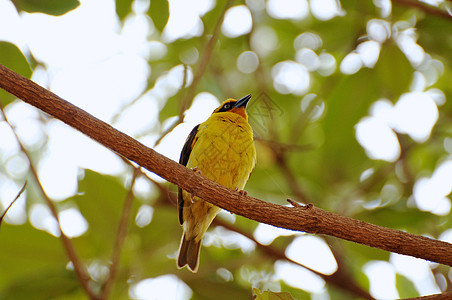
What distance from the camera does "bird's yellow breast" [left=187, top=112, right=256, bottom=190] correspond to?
12.2ft

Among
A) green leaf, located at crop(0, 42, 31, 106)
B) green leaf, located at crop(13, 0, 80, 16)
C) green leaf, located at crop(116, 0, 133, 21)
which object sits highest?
green leaf, located at crop(13, 0, 80, 16)

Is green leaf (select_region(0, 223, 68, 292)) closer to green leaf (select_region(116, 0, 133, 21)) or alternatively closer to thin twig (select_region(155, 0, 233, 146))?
thin twig (select_region(155, 0, 233, 146))

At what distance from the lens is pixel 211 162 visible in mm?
3783

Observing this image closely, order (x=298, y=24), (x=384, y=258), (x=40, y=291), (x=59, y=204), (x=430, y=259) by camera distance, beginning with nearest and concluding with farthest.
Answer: (x=430, y=259), (x=40, y=291), (x=384, y=258), (x=59, y=204), (x=298, y=24)

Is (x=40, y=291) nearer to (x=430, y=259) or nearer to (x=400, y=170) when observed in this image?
(x=430, y=259)

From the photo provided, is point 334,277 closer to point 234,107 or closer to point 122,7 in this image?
point 234,107

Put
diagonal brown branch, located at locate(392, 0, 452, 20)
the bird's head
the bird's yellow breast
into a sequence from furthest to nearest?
the bird's head, the bird's yellow breast, diagonal brown branch, located at locate(392, 0, 452, 20)

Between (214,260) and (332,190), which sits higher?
(332,190)

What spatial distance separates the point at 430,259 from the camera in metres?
2.28

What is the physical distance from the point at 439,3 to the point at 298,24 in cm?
117

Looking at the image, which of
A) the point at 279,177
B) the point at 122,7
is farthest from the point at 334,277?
the point at 122,7

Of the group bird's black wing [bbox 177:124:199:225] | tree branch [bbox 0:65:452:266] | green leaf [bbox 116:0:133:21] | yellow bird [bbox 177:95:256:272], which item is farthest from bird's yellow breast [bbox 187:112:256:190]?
tree branch [bbox 0:65:452:266]

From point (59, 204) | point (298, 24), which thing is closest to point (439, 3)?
point (298, 24)

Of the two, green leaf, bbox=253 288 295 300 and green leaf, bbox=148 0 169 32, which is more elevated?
green leaf, bbox=148 0 169 32
